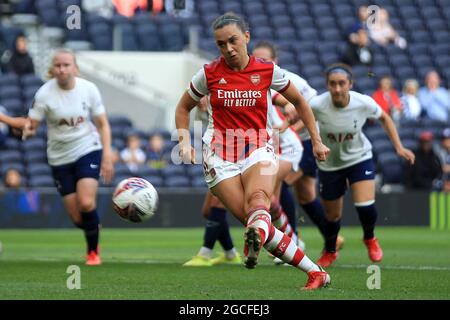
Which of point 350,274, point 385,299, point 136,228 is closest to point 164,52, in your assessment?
point 136,228

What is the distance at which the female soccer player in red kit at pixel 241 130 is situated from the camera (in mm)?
8836

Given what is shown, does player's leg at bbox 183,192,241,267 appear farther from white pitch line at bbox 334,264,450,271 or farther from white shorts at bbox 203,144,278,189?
white shorts at bbox 203,144,278,189

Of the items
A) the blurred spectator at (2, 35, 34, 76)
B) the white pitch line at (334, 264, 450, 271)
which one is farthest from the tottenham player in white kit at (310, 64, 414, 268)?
the blurred spectator at (2, 35, 34, 76)

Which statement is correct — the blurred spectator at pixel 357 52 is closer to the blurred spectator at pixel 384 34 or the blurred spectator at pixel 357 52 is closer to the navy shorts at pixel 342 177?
the blurred spectator at pixel 384 34

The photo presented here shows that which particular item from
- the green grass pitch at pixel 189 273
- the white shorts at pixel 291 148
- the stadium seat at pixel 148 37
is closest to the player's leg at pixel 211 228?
the green grass pitch at pixel 189 273

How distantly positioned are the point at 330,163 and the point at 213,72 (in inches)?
135

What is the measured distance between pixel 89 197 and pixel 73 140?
622 mm

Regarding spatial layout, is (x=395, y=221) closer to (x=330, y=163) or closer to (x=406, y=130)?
(x=406, y=130)

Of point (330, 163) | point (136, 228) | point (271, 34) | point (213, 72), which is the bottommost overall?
point (136, 228)

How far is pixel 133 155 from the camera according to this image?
71.8ft

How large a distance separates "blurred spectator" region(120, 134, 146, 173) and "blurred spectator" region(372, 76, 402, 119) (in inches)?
180

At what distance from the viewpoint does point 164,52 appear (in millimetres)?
25391

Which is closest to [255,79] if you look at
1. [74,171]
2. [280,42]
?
[74,171]
